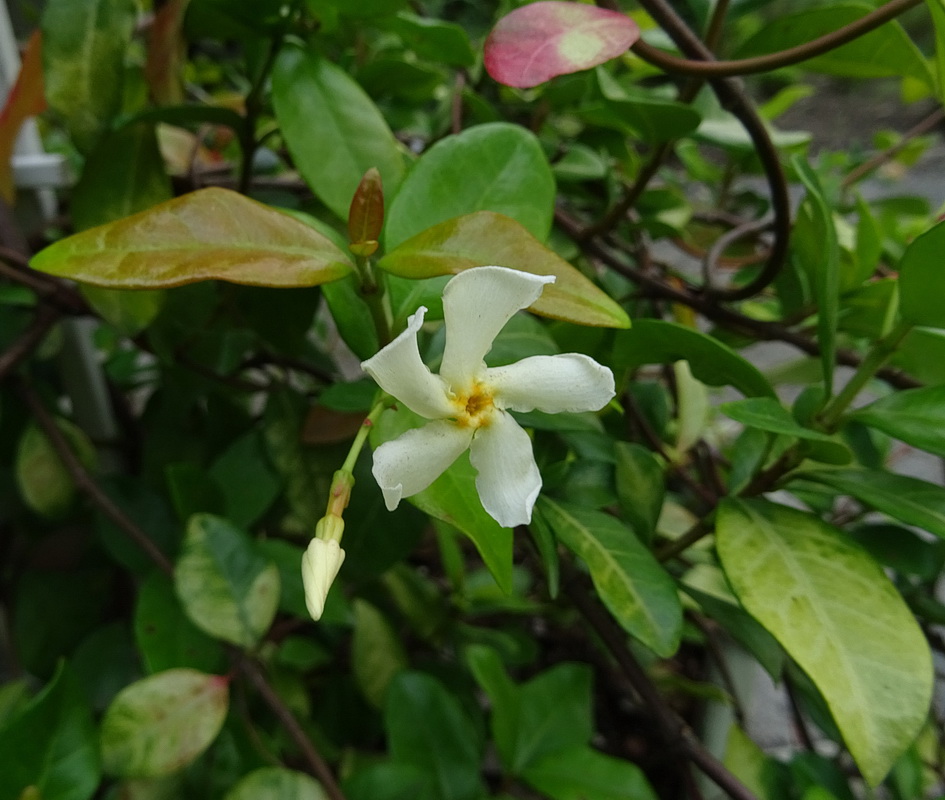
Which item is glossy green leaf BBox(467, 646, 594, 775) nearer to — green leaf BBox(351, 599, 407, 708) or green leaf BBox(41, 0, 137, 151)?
green leaf BBox(351, 599, 407, 708)

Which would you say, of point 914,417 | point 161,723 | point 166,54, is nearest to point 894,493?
point 914,417

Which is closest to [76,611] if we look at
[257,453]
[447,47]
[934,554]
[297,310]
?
[257,453]

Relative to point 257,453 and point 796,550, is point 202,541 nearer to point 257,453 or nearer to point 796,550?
point 257,453

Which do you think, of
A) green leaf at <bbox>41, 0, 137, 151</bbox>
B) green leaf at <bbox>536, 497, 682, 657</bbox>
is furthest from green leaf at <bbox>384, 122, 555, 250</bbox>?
green leaf at <bbox>41, 0, 137, 151</bbox>

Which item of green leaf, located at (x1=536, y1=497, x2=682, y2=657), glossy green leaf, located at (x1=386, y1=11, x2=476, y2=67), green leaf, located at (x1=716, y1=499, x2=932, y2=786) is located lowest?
green leaf, located at (x1=536, y1=497, x2=682, y2=657)

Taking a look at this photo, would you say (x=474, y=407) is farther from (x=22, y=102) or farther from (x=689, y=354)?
(x=22, y=102)

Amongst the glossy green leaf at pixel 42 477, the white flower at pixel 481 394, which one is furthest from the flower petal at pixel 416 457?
the glossy green leaf at pixel 42 477
